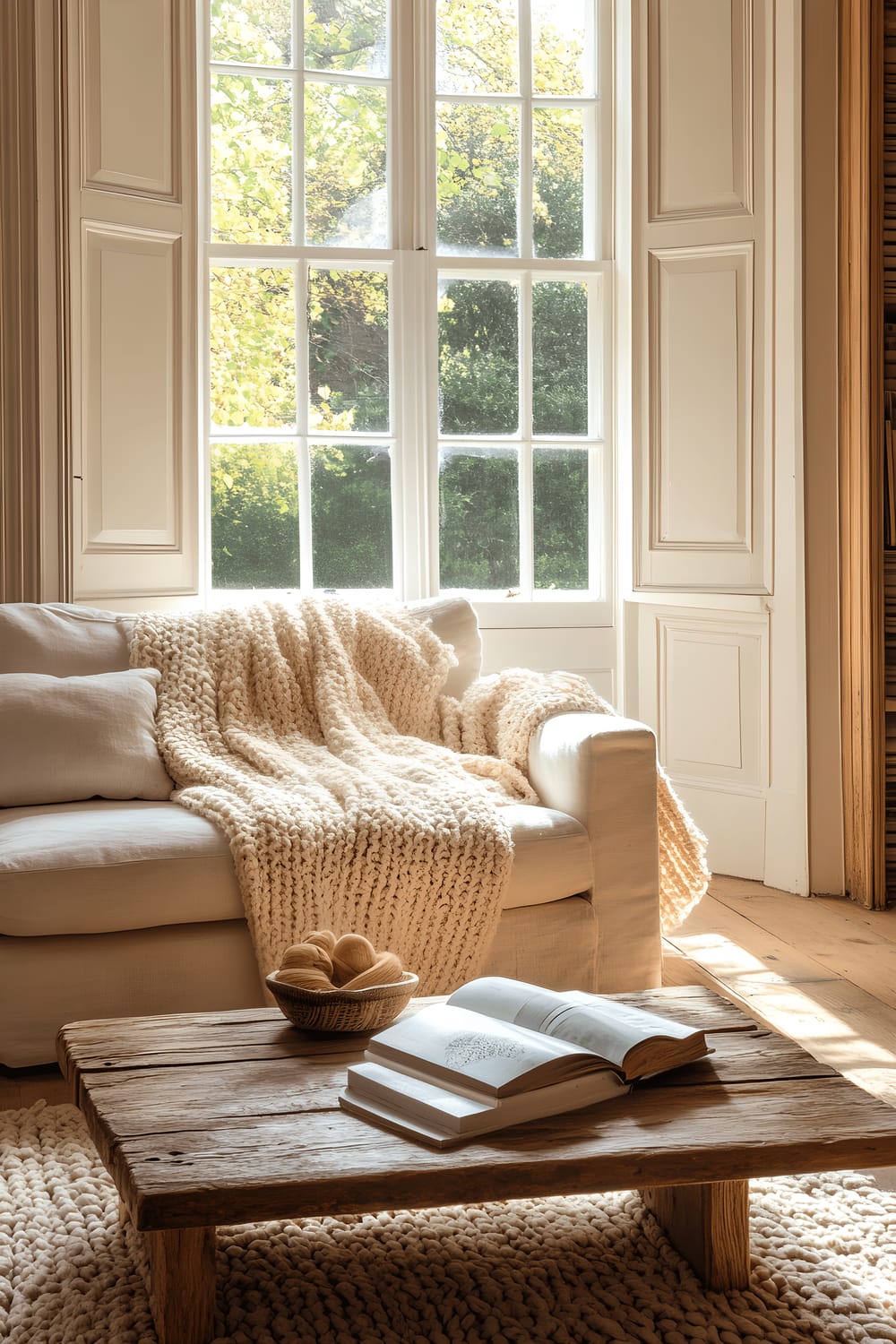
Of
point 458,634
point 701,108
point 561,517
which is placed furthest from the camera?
point 561,517

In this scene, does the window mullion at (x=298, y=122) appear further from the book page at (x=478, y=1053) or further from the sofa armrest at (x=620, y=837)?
the book page at (x=478, y=1053)

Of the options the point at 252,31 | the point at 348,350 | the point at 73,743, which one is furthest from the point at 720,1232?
the point at 252,31

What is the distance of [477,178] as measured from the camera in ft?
12.6

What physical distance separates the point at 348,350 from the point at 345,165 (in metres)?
0.54

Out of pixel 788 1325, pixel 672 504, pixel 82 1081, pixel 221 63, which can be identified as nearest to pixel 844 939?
pixel 672 504

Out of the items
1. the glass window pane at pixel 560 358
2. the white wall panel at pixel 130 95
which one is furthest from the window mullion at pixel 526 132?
the white wall panel at pixel 130 95

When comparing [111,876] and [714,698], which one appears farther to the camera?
[714,698]

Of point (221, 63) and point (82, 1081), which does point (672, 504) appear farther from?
point (82, 1081)

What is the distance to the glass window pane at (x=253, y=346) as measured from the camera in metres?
3.70

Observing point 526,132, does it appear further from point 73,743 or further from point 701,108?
point 73,743

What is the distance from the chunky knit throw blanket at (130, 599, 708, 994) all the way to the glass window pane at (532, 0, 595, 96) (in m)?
1.87

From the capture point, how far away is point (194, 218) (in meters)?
3.50

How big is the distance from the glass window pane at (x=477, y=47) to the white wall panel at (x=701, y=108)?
0.44 m

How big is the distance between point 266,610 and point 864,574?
1612 millimetres
